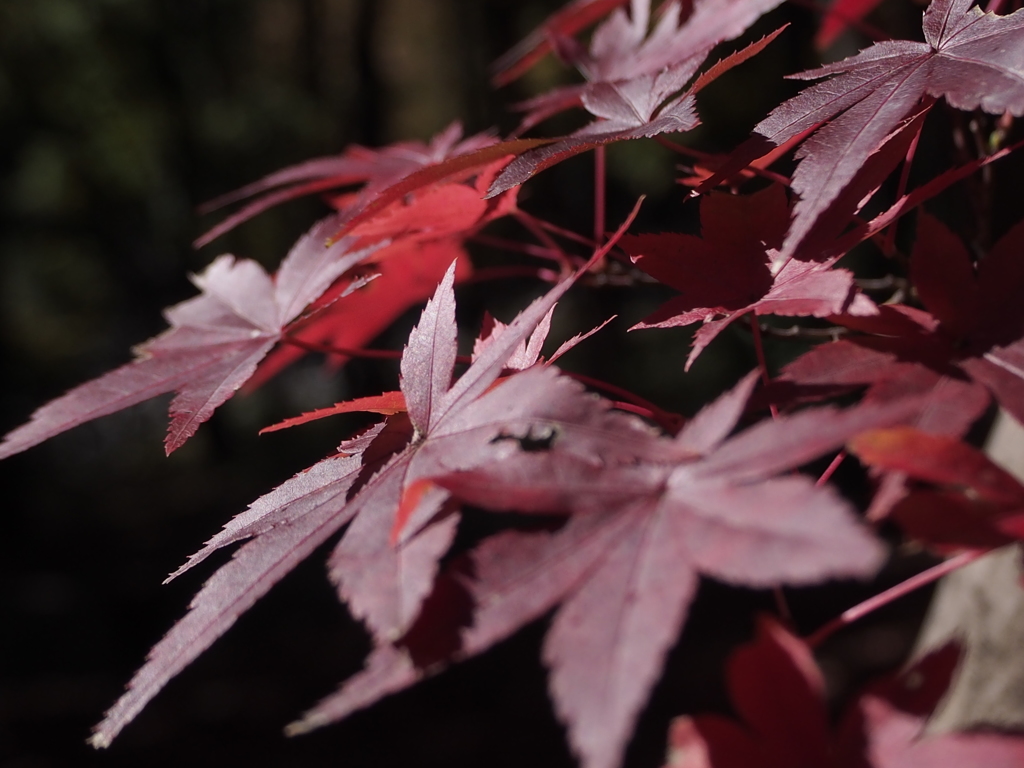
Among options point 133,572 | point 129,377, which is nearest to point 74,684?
point 133,572

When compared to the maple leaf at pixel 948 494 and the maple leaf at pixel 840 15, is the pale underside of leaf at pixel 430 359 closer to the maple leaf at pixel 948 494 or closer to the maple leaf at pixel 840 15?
the maple leaf at pixel 948 494

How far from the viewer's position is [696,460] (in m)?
0.36

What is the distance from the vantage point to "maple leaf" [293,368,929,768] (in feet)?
1.00

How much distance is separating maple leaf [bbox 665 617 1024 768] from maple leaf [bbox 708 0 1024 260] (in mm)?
225

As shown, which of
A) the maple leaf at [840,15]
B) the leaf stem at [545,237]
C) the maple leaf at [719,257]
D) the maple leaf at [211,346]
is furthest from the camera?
the maple leaf at [840,15]

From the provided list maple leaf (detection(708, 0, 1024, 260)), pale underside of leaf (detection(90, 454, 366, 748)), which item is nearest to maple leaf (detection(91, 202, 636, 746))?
pale underside of leaf (detection(90, 454, 366, 748))

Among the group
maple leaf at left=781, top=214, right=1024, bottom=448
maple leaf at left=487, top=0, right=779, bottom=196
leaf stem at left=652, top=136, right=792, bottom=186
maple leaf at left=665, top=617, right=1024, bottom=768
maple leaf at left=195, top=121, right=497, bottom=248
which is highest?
maple leaf at left=487, top=0, right=779, bottom=196

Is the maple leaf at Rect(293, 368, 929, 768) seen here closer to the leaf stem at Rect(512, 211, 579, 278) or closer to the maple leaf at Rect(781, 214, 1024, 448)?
the maple leaf at Rect(781, 214, 1024, 448)

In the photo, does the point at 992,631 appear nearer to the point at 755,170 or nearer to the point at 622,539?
the point at 755,170

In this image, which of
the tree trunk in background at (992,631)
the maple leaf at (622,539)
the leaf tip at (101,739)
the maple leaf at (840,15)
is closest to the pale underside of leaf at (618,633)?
the maple leaf at (622,539)

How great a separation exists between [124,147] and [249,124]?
0.81 m

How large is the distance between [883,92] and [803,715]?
0.38 m

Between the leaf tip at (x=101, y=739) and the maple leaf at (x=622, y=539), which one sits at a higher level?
the maple leaf at (x=622, y=539)

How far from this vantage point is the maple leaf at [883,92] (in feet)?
1.42
